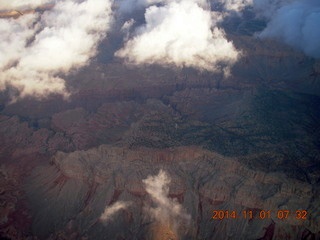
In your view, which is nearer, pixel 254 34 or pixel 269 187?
pixel 269 187

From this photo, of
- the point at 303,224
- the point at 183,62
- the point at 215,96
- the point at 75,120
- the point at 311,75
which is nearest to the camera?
the point at 303,224

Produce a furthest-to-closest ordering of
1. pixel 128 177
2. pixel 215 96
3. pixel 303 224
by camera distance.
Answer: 1. pixel 215 96
2. pixel 128 177
3. pixel 303 224

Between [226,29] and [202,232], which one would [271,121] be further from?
[226,29]

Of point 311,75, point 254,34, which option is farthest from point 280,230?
point 254,34

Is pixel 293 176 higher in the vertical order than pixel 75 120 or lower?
higher
